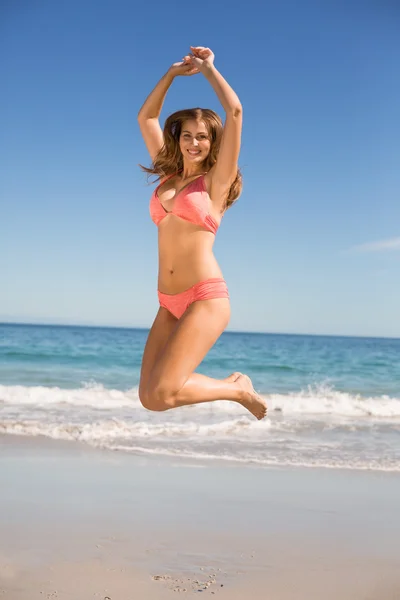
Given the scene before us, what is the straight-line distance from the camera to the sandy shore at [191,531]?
12.4 ft

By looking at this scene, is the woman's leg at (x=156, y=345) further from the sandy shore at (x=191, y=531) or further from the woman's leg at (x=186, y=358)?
the sandy shore at (x=191, y=531)

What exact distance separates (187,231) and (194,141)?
1.45 ft

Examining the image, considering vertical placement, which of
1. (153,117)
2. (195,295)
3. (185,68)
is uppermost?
(185,68)

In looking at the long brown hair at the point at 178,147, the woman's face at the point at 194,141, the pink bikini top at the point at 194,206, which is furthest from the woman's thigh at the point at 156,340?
the woman's face at the point at 194,141

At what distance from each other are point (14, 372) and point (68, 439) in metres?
10.8

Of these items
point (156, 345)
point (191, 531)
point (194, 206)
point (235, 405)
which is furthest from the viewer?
point (235, 405)

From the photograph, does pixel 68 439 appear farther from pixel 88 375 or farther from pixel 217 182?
pixel 88 375

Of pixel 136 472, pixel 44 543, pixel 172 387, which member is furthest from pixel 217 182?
pixel 136 472

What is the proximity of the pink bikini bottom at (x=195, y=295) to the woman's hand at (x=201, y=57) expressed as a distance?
39.6 inches

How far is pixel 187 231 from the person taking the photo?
3.50 m

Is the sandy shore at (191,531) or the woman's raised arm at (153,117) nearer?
the woman's raised arm at (153,117)

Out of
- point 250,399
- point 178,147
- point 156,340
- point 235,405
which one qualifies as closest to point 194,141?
point 178,147

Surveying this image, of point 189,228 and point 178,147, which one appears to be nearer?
point 189,228

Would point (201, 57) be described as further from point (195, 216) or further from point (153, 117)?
point (195, 216)
